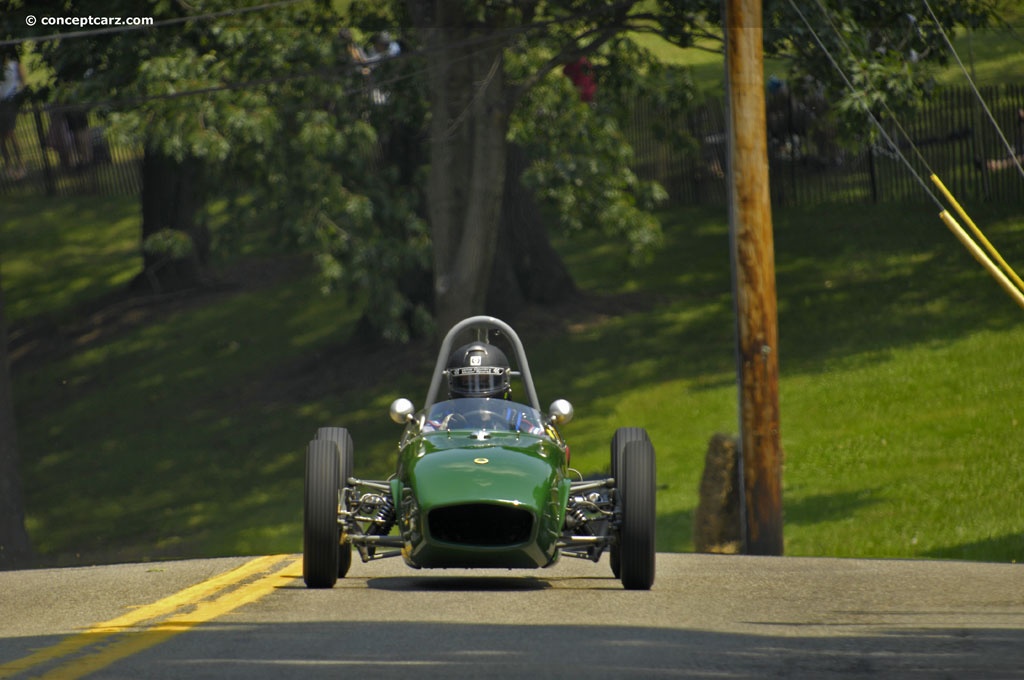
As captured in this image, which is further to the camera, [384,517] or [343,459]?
[343,459]

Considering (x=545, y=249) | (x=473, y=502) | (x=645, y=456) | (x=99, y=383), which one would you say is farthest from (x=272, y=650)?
(x=99, y=383)

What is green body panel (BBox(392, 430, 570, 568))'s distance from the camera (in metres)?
10.2

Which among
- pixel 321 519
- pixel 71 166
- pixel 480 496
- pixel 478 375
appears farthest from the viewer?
pixel 71 166

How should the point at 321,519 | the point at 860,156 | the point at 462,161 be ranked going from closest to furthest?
the point at 321,519 < the point at 462,161 < the point at 860,156

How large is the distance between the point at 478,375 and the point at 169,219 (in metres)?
27.4

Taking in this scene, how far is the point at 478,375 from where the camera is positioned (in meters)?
12.3

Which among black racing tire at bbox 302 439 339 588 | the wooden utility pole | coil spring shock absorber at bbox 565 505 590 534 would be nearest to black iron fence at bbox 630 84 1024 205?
the wooden utility pole

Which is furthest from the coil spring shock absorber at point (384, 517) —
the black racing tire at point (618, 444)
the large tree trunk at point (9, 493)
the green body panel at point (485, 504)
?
the large tree trunk at point (9, 493)

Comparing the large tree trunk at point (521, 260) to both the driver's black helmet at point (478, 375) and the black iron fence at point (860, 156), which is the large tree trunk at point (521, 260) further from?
the driver's black helmet at point (478, 375)

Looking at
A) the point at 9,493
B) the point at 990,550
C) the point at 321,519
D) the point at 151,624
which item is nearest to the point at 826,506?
the point at 990,550

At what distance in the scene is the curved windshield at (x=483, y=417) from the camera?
1174cm

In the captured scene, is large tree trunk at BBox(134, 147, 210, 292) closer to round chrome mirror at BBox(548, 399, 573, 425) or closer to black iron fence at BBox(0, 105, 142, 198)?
black iron fence at BBox(0, 105, 142, 198)

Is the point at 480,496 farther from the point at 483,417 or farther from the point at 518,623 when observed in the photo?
the point at 483,417

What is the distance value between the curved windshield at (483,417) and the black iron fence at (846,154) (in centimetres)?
1775
